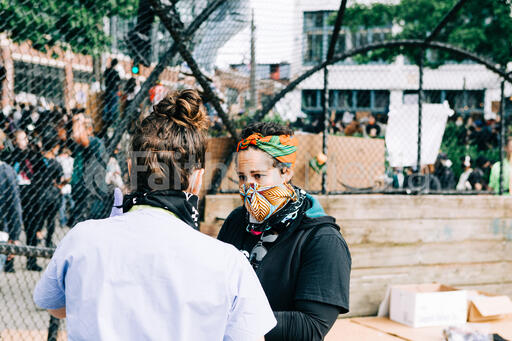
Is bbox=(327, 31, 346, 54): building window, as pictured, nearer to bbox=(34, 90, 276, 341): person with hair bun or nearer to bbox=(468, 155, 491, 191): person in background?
bbox=(468, 155, 491, 191): person in background

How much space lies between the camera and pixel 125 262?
1251 mm

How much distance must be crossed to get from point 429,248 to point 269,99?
1.82 metres

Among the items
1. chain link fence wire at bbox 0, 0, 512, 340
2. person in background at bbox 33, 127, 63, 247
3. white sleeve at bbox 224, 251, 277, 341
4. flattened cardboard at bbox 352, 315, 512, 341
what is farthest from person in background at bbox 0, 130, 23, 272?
white sleeve at bbox 224, 251, 277, 341

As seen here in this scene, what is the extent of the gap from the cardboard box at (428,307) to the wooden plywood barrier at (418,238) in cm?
34

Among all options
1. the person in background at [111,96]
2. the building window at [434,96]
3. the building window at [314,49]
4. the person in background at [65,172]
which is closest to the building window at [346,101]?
A: the building window at [314,49]

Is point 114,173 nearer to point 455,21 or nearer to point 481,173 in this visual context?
point 481,173

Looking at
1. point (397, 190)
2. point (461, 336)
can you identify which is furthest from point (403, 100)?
point (461, 336)

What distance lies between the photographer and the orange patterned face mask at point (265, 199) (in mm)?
2119

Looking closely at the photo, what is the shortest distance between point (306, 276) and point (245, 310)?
0.62 meters

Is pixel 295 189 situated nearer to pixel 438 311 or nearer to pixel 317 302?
pixel 317 302

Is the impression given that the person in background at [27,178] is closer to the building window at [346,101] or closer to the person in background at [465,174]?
the building window at [346,101]

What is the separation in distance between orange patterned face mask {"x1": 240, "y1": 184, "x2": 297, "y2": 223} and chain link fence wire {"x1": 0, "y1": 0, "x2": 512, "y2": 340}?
171 cm

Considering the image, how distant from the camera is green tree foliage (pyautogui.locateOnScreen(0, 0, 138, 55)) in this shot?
374 centimetres

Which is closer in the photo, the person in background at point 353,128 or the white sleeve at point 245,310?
the white sleeve at point 245,310
